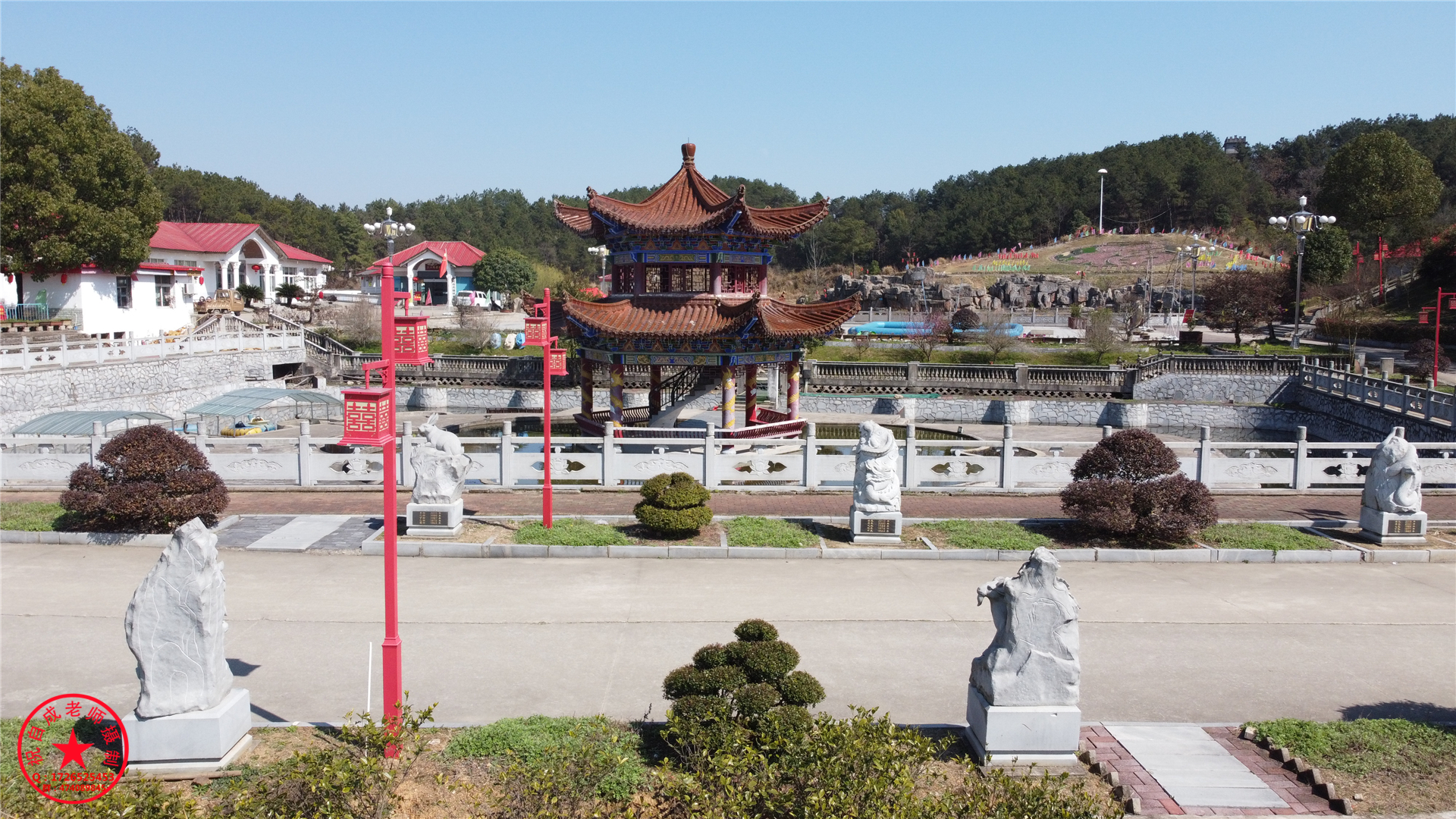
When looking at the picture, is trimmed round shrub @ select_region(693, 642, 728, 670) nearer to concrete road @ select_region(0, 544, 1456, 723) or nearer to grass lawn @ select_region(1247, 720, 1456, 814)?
concrete road @ select_region(0, 544, 1456, 723)

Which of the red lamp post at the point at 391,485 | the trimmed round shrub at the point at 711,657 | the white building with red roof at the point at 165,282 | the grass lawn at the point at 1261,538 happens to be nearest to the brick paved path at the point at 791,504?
the grass lawn at the point at 1261,538

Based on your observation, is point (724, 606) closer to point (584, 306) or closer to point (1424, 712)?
point (1424, 712)

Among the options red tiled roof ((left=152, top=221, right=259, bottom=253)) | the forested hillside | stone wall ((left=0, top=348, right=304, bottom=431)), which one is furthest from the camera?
the forested hillside

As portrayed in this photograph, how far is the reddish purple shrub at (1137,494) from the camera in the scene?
14.1m

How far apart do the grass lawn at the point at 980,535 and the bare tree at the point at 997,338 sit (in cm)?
2716

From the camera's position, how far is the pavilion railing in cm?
1744

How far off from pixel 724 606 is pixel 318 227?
81529mm

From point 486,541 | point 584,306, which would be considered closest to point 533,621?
point 486,541

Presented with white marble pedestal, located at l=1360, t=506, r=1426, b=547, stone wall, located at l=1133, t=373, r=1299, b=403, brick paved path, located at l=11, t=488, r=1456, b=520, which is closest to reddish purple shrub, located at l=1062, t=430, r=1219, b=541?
brick paved path, located at l=11, t=488, r=1456, b=520

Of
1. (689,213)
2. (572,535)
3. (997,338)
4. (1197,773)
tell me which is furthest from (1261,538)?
(997,338)

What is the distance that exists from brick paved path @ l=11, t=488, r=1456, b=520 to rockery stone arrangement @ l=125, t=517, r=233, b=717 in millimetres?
8770

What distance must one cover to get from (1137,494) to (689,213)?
40.8ft

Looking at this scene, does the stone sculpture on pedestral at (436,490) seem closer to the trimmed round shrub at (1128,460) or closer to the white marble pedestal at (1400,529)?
the trimmed round shrub at (1128,460)

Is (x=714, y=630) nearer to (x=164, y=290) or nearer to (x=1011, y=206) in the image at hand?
(x=164, y=290)
